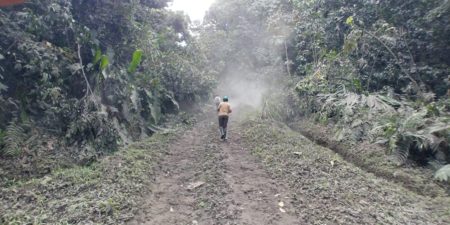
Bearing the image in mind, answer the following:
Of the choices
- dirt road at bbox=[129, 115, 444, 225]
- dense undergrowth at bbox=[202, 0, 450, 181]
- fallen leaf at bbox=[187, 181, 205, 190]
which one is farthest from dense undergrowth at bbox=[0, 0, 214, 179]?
dense undergrowth at bbox=[202, 0, 450, 181]

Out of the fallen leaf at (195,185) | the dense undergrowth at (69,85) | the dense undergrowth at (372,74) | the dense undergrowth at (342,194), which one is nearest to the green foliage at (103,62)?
the dense undergrowth at (69,85)

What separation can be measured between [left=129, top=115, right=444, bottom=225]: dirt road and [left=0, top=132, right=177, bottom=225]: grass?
35cm

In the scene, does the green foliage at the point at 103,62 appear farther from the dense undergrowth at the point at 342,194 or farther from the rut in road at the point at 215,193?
the dense undergrowth at the point at 342,194

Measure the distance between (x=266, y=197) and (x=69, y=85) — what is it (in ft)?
23.4

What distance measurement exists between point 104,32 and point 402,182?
1055 cm

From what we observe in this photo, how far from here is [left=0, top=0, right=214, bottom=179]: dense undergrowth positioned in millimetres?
7988

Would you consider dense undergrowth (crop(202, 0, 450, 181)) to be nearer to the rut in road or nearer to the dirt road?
the dirt road

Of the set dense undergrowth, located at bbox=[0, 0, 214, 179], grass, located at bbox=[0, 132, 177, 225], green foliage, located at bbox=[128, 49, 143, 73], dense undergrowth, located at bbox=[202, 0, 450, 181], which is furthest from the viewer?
green foliage, located at bbox=[128, 49, 143, 73]

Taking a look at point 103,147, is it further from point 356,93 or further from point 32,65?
point 356,93

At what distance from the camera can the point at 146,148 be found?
963 cm

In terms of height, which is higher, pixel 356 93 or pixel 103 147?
pixel 356 93

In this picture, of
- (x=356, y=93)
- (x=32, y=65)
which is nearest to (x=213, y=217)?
(x=32, y=65)

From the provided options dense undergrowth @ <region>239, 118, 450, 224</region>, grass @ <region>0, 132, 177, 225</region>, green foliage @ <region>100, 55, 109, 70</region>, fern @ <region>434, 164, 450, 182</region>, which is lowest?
grass @ <region>0, 132, 177, 225</region>

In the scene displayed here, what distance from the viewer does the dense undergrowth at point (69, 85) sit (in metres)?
7.99
